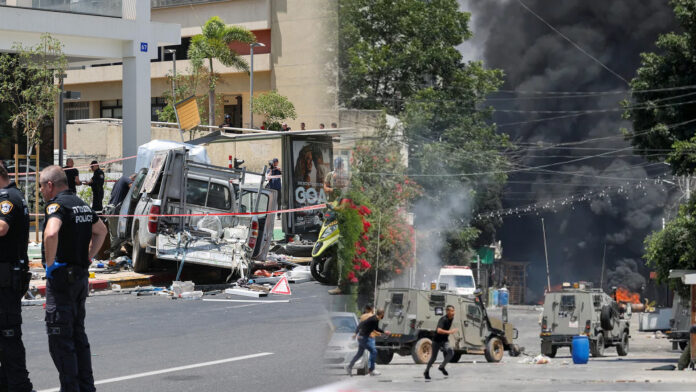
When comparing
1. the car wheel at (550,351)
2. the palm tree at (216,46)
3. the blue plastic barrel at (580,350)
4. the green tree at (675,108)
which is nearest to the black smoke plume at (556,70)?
the green tree at (675,108)

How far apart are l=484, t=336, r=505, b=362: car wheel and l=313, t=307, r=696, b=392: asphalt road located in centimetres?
12

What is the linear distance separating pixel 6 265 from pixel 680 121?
1323 cm

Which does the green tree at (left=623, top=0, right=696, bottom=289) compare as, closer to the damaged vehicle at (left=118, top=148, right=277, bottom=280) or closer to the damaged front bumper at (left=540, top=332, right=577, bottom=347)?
the damaged front bumper at (left=540, top=332, right=577, bottom=347)

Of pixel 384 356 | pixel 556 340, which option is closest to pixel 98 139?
pixel 556 340

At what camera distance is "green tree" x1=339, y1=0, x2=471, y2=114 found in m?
2.68

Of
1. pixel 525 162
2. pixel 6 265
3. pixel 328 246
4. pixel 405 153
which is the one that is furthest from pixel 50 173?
pixel 328 246

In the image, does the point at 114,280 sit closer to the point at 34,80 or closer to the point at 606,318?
the point at 34,80

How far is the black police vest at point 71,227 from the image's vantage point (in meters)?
6.05

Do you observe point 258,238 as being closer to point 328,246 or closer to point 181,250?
point 181,250

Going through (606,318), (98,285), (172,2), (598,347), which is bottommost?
(598,347)

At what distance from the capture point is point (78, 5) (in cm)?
2114

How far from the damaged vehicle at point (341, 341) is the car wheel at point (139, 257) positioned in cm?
1215

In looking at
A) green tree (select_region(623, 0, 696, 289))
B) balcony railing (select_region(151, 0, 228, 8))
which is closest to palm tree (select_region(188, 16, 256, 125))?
balcony railing (select_region(151, 0, 228, 8))

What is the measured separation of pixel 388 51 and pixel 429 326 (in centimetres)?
707
